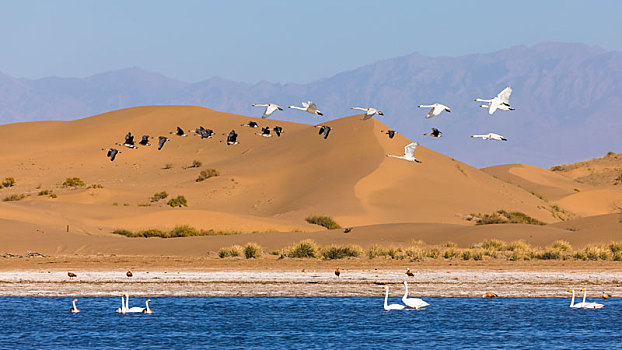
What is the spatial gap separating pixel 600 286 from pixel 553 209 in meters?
50.4

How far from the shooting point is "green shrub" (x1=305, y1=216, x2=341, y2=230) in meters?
61.7

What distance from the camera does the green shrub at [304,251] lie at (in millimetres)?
43094

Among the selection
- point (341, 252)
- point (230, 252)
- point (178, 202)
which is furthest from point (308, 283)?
point (178, 202)

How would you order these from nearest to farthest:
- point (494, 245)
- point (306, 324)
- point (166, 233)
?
point (306, 324) → point (494, 245) → point (166, 233)

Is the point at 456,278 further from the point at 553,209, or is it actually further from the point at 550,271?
the point at 553,209

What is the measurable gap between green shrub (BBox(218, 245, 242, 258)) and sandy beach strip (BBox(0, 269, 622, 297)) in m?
6.56

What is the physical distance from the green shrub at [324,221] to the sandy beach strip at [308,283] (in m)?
24.6

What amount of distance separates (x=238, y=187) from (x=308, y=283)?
4724 cm

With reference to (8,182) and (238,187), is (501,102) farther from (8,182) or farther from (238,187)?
(8,182)

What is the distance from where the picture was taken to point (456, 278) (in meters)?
34.7

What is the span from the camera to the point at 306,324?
25062 millimetres

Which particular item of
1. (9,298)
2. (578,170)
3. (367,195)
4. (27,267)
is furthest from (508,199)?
(578,170)

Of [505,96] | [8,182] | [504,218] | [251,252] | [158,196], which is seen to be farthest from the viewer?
[8,182]

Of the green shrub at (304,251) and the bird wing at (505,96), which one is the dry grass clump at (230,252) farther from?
the bird wing at (505,96)
